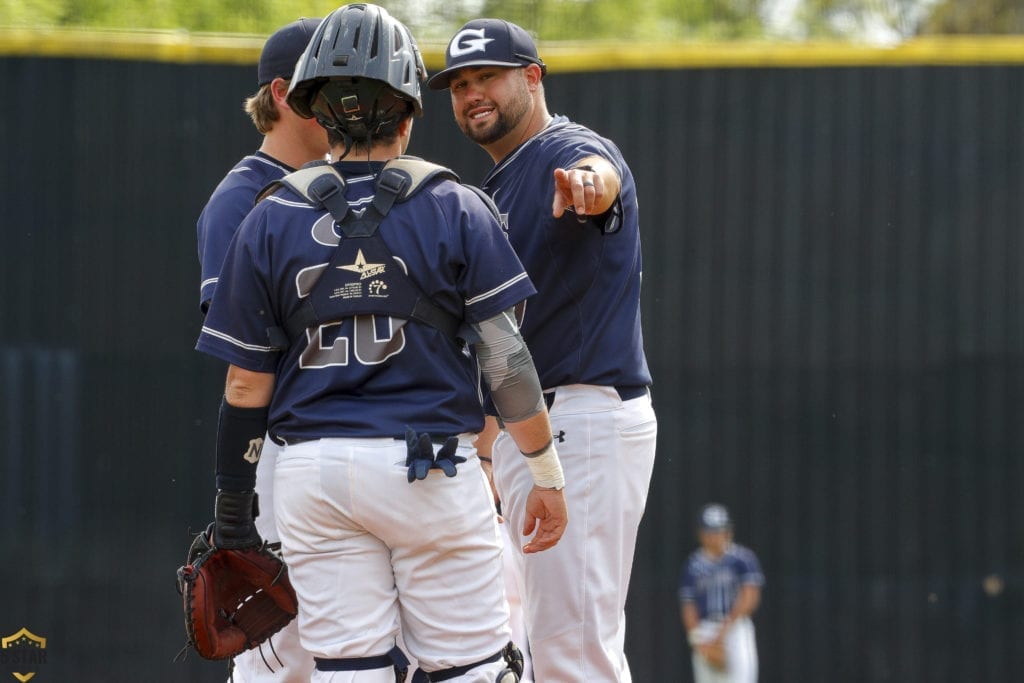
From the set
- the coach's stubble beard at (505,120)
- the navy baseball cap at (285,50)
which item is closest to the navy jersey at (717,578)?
the coach's stubble beard at (505,120)

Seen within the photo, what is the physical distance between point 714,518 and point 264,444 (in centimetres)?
305

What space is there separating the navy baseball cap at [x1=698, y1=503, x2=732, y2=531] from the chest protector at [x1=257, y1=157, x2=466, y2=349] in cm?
351

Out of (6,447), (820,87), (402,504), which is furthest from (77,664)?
(820,87)

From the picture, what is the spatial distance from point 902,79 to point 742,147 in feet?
2.85

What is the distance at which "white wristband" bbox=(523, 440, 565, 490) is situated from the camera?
3436 millimetres

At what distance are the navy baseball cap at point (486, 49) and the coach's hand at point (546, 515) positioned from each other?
1472mm

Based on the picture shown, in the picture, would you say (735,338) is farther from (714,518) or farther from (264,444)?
(264,444)

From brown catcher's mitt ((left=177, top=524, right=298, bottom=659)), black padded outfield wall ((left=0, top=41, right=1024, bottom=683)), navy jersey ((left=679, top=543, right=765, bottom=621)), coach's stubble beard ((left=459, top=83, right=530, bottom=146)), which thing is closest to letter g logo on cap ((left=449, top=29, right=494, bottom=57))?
coach's stubble beard ((left=459, top=83, right=530, bottom=146))

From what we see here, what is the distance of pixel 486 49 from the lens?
4141mm

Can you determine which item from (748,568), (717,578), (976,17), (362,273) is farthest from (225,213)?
(976,17)

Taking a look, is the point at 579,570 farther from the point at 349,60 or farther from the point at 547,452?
the point at 349,60

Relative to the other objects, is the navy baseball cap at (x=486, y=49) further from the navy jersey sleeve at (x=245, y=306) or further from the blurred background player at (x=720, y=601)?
the blurred background player at (x=720, y=601)

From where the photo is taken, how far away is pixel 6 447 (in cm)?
637

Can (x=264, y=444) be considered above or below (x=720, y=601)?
above
